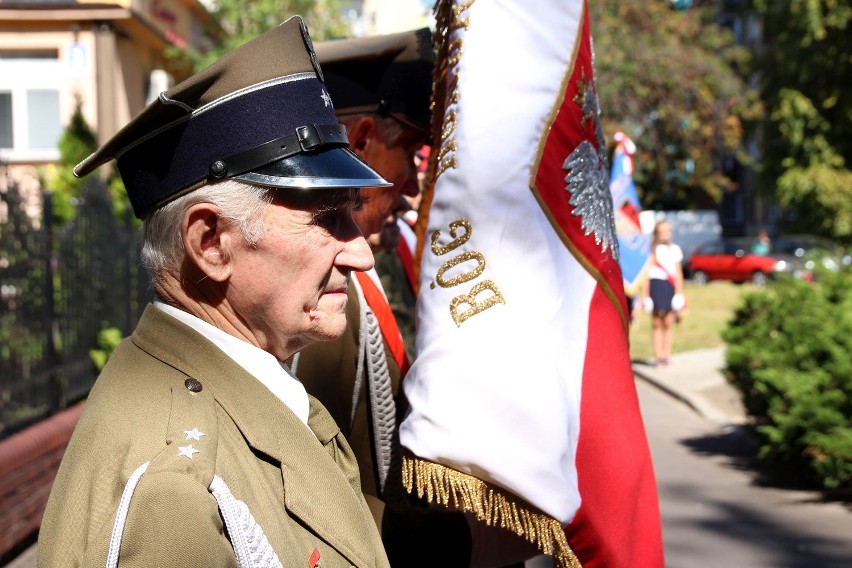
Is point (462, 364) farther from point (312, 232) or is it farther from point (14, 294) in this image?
point (14, 294)

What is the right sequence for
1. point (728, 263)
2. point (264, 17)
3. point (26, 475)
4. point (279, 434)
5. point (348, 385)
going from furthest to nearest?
point (728, 263), point (264, 17), point (26, 475), point (348, 385), point (279, 434)

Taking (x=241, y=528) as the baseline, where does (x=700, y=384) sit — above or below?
below

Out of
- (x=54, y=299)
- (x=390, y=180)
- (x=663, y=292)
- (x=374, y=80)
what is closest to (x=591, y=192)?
(x=390, y=180)

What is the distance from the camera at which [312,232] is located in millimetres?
1668

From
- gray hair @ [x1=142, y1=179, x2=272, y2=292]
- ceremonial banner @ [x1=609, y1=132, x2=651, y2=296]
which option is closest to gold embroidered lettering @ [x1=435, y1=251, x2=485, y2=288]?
gray hair @ [x1=142, y1=179, x2=272, y2=292]

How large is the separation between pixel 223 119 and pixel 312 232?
8.3 inches

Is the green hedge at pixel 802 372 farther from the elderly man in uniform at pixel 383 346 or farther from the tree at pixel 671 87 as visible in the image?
the tree at pixel 671 87

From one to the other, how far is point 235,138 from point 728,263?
35.1m

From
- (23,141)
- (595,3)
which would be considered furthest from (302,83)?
(595,3)

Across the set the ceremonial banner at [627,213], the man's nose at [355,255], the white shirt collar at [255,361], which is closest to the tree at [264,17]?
the ceremonial banner at [627,213]

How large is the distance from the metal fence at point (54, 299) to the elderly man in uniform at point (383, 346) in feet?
9.83

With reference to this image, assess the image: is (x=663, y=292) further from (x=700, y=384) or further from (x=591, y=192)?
(x=591, y=192)

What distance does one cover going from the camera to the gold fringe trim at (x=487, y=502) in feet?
6.95

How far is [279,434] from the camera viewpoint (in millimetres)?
1586
